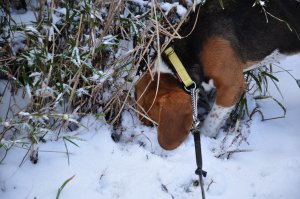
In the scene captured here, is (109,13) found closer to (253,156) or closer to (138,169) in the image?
(138,169)

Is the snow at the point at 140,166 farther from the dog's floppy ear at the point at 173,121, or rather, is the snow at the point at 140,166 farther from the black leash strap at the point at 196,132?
the black leash strap at the point at 196,132

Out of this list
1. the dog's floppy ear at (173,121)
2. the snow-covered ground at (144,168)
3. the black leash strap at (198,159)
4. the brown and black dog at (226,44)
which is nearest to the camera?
the black leash strap at (198,159)

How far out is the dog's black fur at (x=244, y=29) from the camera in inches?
112

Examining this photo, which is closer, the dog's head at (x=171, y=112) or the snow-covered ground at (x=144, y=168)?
the snow-covered ground at (x=144, y=168)

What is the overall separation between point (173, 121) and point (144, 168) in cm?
32

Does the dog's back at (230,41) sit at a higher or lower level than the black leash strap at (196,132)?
higher

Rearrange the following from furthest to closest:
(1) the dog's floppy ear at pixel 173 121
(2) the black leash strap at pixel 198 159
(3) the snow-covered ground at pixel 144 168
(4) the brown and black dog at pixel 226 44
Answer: (4) the brown and black dog at pixel 226 44
(1) the dog's floppy ear at pixel 173 121
(3) the snow-covered ground at pixel 144 168
(2) the black leash strap at pixel 198 159

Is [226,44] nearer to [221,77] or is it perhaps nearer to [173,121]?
[221,77]

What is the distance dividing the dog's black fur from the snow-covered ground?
523mm

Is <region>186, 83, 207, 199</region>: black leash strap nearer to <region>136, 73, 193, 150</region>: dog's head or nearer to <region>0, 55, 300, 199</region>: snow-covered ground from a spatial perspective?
<region>136, 73, 193, 150</region>: dog's head

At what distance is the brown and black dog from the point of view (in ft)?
9.25

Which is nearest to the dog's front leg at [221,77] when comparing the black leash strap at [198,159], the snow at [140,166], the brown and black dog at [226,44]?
the brown and black dog at [226,44]

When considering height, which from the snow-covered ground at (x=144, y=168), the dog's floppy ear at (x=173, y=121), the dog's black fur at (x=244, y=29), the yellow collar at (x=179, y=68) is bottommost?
the snow-covered ground at (x=144, y=168)

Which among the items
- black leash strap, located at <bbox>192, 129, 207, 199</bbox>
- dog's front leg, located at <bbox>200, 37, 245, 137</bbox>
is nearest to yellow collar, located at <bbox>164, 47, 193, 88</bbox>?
dog's front leg, located at <bbox>200, 37, 245, 137</bbox>
